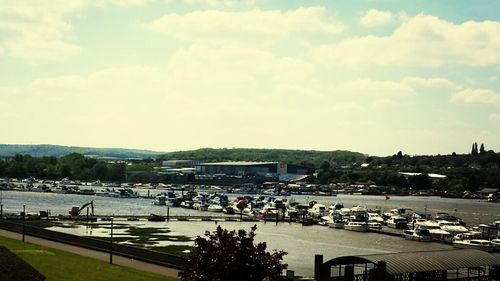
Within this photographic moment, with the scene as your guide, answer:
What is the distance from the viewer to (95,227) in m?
109

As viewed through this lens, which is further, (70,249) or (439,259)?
(70,249)

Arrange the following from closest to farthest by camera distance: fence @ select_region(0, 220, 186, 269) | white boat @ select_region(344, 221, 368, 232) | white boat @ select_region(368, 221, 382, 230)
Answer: fence @ select_region(0, 220, 186, 269) → white boat @ select_region(344, 221, 368, 232) → white boat @ select_region(368, 221, 382, 230)

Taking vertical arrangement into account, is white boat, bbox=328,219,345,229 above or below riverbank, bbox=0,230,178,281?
below

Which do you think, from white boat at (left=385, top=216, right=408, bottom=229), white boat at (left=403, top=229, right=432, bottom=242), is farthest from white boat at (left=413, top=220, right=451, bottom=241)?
white boat at (left=385, top=216, right=408, bottom=229)

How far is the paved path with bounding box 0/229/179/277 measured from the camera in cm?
5782

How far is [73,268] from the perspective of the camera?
54.2m

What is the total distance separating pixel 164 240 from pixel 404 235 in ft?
135

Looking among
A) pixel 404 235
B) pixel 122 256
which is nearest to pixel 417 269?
pixel 122 256

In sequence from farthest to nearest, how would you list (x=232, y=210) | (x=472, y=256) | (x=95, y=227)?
1. (x=232, y=210)
2. (x=95, y=227)
3. (x=472, y=256)

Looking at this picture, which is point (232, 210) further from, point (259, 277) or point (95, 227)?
point (259, 277)

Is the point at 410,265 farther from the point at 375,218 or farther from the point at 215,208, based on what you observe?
the point at 215,208

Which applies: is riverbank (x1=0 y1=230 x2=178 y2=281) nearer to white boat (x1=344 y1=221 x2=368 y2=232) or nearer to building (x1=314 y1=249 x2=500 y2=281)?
building (x1=314 y1=249 x2=500 y2=281)

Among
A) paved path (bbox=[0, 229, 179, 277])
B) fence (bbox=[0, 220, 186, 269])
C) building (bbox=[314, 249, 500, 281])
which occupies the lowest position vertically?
paved path (bbox=[0, 229, 179, 277])

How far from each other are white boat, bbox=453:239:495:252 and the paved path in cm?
5410
